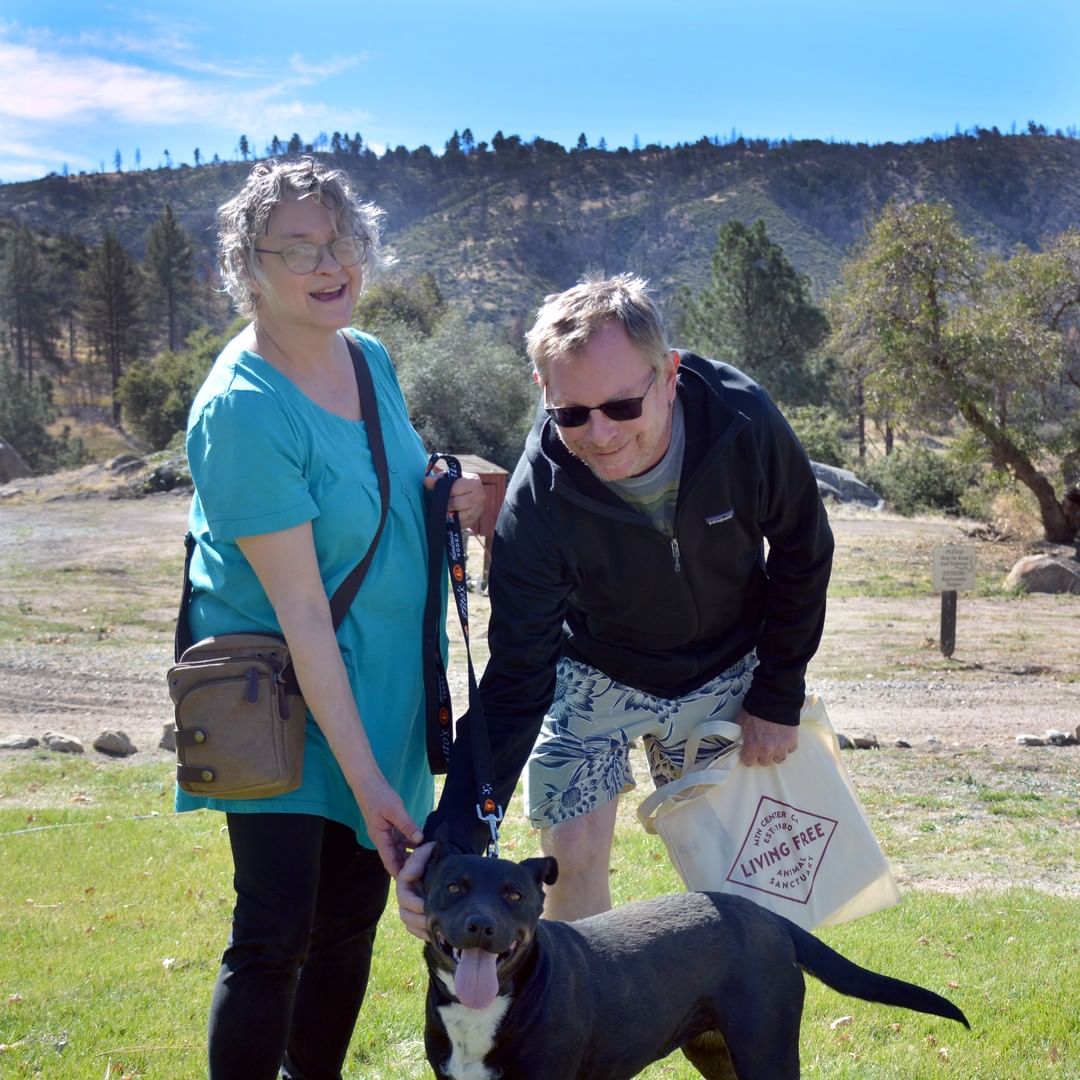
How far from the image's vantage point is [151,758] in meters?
8.94

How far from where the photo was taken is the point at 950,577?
1260cm

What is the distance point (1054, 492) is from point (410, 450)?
814 inches

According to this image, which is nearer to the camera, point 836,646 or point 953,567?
point 953,567

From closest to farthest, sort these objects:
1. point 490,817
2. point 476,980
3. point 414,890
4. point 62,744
A: point 476,980 < point 414,890 < point 490,817 < point 62,744

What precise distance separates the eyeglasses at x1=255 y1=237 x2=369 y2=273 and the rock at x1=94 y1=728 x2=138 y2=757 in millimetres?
7001

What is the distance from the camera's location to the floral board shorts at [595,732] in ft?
11.2

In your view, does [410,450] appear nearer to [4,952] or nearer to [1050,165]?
[4,952]

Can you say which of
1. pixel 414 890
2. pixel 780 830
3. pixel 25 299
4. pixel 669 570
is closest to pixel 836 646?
pixel 780 830

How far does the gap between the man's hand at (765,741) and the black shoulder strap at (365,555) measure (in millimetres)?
1224

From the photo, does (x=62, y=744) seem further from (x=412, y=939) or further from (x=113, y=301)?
(x=113, y=301)

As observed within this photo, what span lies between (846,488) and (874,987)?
83.7ft

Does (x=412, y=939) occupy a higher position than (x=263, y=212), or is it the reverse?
(x=263, y=212)

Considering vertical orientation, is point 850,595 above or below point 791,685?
below

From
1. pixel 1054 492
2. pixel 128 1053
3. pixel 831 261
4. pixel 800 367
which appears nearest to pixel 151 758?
pixel 128 1053
